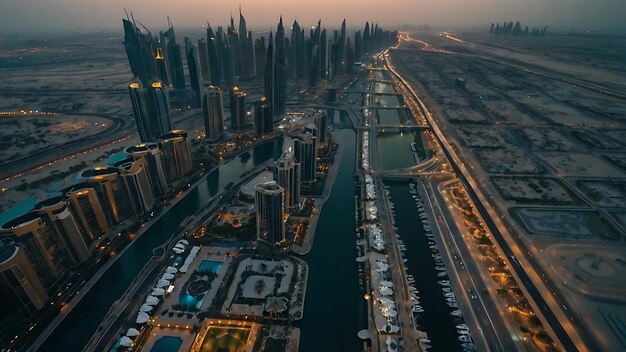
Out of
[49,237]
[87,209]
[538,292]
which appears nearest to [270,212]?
[87,209]

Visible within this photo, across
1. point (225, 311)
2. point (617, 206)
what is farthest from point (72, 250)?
point (617, 206)

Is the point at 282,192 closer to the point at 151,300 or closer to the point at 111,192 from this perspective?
the point at 151,300

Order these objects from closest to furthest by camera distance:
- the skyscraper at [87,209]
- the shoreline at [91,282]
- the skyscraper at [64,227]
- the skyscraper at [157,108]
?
the shoreline at [91,282], the skyscraper at [64,227], the skyscraper at [87,209], the skyscraper at [157,108]

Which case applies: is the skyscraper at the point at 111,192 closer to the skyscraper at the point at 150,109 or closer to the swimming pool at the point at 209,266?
the swimming pool at the point at 209,266

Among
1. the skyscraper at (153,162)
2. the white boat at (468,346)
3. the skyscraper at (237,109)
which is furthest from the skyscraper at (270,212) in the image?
the skyscraper at (237,109)

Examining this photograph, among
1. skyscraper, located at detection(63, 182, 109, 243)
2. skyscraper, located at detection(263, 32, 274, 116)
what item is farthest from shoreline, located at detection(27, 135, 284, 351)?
skyscraper, located at detection(263, 32, 274, 116)

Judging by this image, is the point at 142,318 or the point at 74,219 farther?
the point at 74,219
